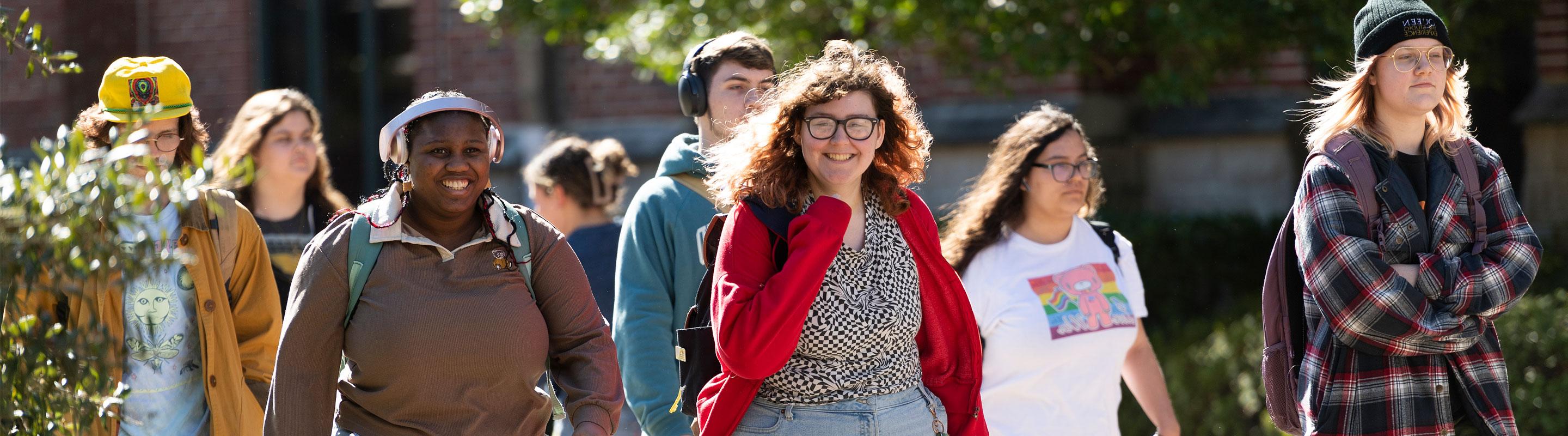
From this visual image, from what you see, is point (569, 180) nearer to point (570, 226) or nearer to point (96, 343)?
point (570, 226)

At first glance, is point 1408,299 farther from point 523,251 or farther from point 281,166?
point 281,166

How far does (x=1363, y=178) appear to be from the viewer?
11.6ft

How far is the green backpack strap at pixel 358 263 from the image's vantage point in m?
2.98

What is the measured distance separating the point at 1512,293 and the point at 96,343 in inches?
127

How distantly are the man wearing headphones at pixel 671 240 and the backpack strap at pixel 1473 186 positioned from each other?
1.88 meters

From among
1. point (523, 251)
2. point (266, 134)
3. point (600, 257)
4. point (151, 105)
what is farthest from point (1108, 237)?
point (266, 134)

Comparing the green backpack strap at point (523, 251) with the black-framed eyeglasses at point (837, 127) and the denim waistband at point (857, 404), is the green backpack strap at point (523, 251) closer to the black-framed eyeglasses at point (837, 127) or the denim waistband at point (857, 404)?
the denim waistband at point (857, 404)

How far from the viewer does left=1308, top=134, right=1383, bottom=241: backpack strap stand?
3529 millimetres

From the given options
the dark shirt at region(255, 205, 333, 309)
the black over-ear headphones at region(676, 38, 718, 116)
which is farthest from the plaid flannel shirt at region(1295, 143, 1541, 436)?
the dark shirt at region(255, 205, 333, 309)

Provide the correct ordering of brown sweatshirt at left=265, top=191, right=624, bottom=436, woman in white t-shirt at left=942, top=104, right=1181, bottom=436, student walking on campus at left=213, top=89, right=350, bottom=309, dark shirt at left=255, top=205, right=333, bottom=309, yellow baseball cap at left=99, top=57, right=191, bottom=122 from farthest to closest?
student walking on campus at left=213, top=89, right=350, bottom=309 < dark shirt at left=255, top=205, right=333, bottom=309 < woman in white t-shirt at left=942, top=104, right=1181, bottom=436 < yellow baseball cap at left=99, top=57, right=191, bottom=122 < brown sweatshirt at left=265, top=191, right=624, bottom=436

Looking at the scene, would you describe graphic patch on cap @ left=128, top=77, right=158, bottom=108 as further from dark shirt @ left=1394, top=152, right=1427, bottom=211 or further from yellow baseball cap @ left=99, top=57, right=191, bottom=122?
dark shirt @ left=1394, top=152, right=1427, bottom=211

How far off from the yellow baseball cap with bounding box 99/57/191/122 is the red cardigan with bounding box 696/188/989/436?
170 centimetres

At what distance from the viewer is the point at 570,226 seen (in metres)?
5.50

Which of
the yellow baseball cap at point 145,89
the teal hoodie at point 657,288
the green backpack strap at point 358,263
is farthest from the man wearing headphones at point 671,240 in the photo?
the yellow baseball cap at point 145,89
